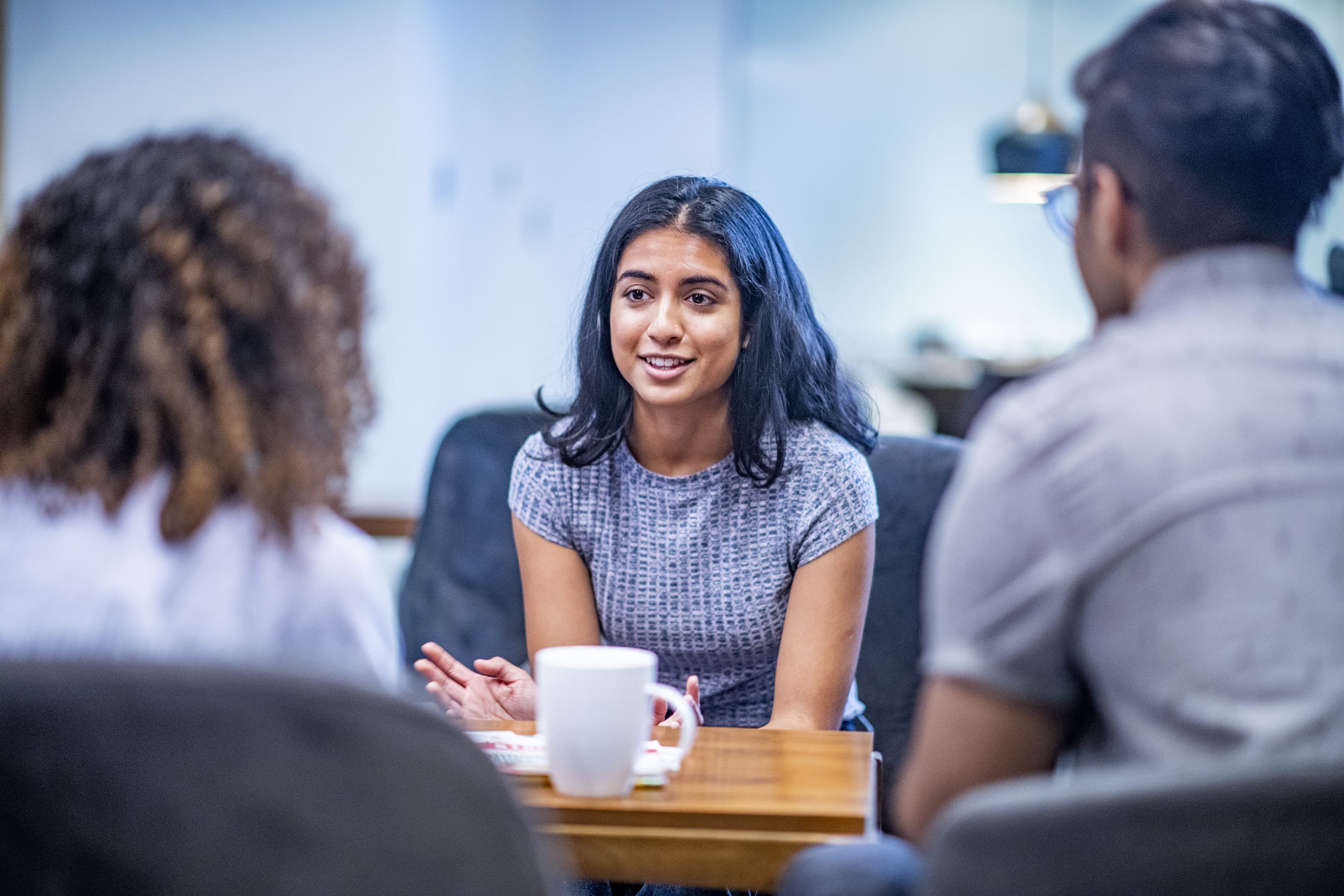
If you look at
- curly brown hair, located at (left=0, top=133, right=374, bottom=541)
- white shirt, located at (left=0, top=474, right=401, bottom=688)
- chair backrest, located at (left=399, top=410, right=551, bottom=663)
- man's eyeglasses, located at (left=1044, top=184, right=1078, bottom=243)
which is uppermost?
man's eyeglasses, located at (left=1044, top=184, right=1078, bottom=243)

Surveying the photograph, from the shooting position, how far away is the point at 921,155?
6.94 meters

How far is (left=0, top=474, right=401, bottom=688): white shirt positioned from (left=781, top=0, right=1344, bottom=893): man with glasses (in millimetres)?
350

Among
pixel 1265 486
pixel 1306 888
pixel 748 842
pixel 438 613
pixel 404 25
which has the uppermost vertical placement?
pixel 404 25

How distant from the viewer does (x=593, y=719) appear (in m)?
0.93

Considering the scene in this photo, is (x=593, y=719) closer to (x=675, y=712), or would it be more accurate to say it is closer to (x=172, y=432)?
(x=172, y=432)

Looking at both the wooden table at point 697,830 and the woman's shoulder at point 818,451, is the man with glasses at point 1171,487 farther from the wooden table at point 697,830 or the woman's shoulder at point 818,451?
the woman's shoulder at point 818,451

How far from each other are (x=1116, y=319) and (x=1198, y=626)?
228 millimetres

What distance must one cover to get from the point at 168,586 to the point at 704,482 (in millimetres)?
902

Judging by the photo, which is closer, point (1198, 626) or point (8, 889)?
point (8, 889)

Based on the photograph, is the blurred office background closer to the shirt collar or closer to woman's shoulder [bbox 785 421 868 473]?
the shirt collar

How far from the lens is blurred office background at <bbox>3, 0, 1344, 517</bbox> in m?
3.96

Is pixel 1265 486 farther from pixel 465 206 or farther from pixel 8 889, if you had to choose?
pixel 465 206

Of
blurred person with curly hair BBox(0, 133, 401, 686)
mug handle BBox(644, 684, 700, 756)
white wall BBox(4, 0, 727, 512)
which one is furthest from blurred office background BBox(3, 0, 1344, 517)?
mug handle BBox(644, 684, 700, 756)

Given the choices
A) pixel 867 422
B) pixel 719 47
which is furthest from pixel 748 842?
pixel 719 47
